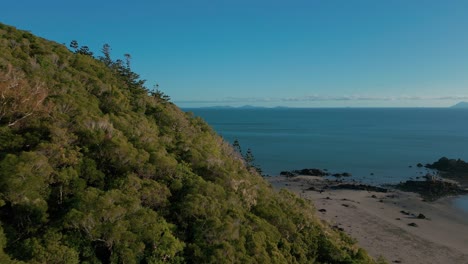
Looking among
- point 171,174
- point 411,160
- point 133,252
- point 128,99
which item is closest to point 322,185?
point 411,160

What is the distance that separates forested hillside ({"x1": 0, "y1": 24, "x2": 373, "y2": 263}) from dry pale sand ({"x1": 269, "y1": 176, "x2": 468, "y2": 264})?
61.9 feet

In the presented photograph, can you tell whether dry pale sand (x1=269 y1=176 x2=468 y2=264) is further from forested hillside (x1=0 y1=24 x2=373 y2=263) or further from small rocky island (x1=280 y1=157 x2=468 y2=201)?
forested hillside (x1=0 y1=24 x2=373 y2=263)

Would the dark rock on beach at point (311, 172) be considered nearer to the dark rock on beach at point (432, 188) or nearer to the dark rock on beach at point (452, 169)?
the dark rock on beach at point (432, 188)

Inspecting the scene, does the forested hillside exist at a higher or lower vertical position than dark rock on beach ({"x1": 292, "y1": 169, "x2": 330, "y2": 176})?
higher

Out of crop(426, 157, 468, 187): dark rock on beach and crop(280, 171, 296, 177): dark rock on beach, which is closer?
crop(426, 157, 468, 187): dark rock on beach

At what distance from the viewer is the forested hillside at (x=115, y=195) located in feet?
32.4

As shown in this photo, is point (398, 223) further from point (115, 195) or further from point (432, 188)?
point (115, 195)

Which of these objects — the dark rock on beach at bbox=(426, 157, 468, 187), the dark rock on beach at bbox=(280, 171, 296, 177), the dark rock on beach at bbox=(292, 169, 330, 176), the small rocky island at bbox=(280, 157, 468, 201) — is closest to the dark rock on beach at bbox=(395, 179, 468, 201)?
the small rocky island at bbox=(280, 157, 468, 201)

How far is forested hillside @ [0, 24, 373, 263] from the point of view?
9.87 m

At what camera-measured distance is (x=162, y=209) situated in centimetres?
1225

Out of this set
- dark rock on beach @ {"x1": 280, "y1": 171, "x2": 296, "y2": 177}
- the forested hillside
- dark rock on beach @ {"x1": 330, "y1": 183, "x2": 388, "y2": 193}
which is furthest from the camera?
dark rock on beach @ {"x1": 280, "y1": 171, "x2": 296, "y2": 177}

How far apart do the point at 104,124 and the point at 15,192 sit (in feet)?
16.9

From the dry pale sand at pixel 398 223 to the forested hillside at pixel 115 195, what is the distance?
1888cm

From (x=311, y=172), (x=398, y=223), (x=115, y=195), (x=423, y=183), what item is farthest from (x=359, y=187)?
(x=115, y=195)
